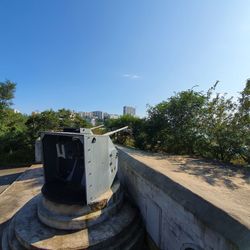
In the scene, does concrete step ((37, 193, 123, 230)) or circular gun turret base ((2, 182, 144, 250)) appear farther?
concrete step ((37, 193, 123, 230))

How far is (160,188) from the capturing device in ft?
10.1

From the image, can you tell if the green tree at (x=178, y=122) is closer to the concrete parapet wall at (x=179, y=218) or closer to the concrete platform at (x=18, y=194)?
the concrete parapet wall at (x=179, y=218)

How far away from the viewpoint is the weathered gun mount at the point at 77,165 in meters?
3.25

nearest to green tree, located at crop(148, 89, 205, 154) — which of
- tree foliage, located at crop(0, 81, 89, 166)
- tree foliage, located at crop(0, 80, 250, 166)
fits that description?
tree foliage, located at crop(0, 80, 250, 166)

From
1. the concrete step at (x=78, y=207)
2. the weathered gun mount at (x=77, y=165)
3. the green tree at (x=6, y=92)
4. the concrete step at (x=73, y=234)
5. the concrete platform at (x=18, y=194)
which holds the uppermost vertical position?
the green tree at (x=6, y=92)

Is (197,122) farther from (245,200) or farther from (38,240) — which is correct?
(38,240)

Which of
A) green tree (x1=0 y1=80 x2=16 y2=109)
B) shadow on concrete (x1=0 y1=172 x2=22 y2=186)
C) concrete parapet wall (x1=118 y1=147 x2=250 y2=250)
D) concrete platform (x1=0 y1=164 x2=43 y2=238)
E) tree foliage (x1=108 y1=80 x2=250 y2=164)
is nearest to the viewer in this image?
concrete parapet wall (x1=118 y1=147 x2=250 y2=250)

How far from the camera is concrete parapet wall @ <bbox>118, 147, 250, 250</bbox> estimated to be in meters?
1.82

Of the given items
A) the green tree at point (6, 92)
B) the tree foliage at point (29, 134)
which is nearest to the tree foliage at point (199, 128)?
the tree foliage at point (29, 134)

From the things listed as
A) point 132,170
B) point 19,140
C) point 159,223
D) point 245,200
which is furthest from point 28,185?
point 19,140

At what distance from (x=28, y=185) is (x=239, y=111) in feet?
23.4

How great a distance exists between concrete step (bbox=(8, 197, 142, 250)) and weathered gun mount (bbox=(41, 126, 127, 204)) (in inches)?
17.7

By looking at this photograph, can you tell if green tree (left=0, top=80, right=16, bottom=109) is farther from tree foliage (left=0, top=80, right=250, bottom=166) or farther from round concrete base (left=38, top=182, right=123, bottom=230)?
round concrete base (left=38, top=182, right=123, bottom=230)

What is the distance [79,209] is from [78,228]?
275 millimetres
